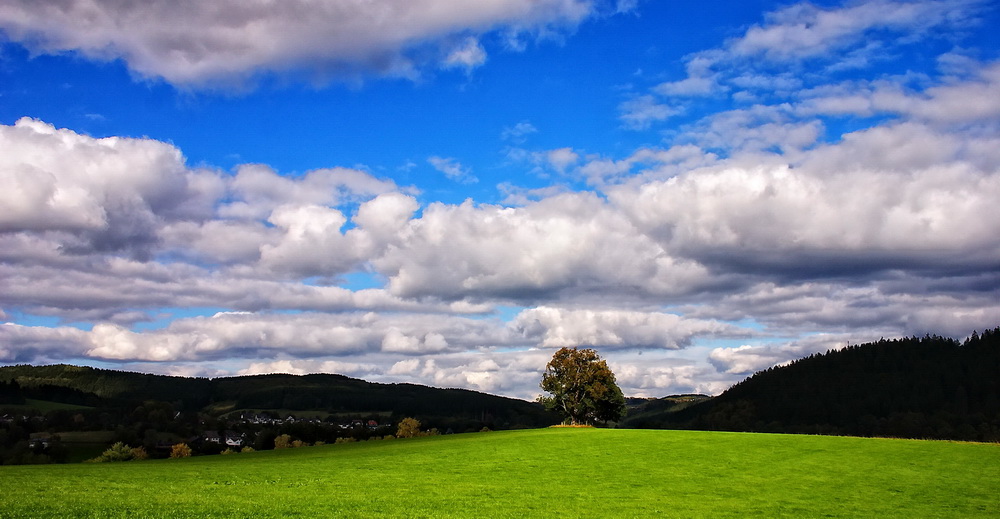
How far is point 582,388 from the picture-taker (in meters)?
101

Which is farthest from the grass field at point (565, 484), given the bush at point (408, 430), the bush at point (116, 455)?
the bush at point (408, 430)

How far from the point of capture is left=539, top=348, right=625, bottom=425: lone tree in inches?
3907

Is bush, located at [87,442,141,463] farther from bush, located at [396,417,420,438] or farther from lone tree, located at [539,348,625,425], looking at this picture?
lone tree, located at [539,348,625,425]

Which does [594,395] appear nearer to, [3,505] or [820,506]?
[820,506]

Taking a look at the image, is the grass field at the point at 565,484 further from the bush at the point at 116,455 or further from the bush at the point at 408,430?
→ the bush at the point at 408,430

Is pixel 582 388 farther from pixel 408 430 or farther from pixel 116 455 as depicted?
pixel 116 455

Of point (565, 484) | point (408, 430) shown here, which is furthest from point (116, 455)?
point (565, 484)

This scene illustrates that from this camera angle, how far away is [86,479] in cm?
3750

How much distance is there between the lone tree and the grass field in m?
36.2

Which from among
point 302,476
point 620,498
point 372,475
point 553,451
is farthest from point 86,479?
point 553,451

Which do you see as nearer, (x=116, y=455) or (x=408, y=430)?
(x=116, y=455)

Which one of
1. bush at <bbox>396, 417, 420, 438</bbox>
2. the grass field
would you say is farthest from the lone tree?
the grass field

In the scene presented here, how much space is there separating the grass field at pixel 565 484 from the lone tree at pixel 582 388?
36.2m

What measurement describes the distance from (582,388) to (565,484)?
61.4 metres
